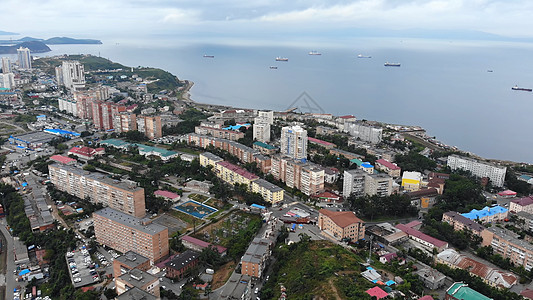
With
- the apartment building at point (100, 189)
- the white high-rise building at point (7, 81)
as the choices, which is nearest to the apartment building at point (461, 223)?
the apartment building at point (100, 189)

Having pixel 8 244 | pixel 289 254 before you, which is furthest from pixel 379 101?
pixel 8 244

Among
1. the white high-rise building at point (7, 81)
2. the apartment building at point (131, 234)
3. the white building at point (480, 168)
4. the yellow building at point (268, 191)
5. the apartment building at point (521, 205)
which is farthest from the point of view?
the white high-rise building at point (7, 81)

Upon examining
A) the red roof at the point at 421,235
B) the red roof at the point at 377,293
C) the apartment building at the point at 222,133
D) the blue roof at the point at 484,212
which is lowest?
the red roof at the point at 421,235

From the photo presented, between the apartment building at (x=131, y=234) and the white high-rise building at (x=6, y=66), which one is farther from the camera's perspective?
the white high-rise building at (x=6, y=66)

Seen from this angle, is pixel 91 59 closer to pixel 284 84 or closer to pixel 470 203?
pixel 284 84

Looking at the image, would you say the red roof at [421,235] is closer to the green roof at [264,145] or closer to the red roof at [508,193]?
the red roof at [508,193]

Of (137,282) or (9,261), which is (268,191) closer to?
(137,282)

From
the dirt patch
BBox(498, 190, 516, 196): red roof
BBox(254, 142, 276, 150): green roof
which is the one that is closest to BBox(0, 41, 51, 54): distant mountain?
BBox(254, 142, 276, 150): green roof

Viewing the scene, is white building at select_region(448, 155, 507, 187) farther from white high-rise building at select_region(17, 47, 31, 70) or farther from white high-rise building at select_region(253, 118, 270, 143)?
white high-rise building at select_region(17, 47, 31, 70)
